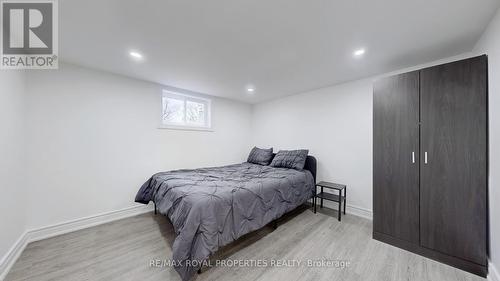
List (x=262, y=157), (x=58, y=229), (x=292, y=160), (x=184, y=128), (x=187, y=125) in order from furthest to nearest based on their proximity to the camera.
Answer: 1. (x=262, y=157)
2. (x=187, y=125)
3. (x=184, y=128)
4. (x=292, y=160)
5. (x=58, y=229)

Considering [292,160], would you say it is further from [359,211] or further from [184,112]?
[184,112]

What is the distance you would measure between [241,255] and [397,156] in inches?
84.6

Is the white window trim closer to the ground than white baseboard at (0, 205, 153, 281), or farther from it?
farther from it

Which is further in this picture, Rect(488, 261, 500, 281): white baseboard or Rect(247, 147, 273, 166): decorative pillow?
Rect(247, 147, 273, 166): decorative pillow

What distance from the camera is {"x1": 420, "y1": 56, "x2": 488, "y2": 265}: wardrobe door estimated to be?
5.48ft

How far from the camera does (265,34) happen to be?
177cm

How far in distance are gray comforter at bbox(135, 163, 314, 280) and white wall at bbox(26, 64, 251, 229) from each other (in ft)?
1.56

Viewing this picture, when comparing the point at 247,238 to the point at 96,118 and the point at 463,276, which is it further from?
the point at 96,118

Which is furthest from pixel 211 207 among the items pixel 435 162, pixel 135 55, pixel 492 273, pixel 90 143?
pixel 492 273

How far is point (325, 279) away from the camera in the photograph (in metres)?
1.61

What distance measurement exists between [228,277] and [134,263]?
986 mm

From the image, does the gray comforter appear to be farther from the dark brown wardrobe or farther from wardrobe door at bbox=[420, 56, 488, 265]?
wardrobe door at bbox=[420, 56, 488, 265]

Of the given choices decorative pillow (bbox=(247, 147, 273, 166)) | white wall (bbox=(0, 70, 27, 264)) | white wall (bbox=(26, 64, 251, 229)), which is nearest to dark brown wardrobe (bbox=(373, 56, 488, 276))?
decorative pillow (bbox=(247, 147, 273, 166))

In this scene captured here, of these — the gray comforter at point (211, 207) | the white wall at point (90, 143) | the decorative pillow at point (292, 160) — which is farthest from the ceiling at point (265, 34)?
the gray comforter at point (211, 207)
